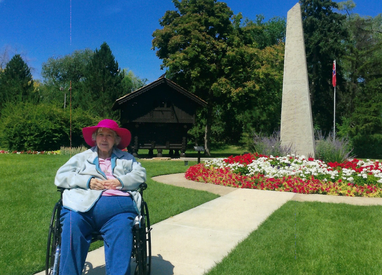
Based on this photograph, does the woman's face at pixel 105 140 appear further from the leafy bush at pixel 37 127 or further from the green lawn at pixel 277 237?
the leafy bush at pixel 37 127

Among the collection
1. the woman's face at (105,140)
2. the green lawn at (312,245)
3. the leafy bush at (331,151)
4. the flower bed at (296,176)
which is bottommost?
the green lawn at (312,245)

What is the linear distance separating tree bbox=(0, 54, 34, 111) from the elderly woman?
3504 centimetres

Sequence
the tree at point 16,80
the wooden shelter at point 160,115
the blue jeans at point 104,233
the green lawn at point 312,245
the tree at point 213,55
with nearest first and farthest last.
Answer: the blue jeans at point 104,233 → the green lawn at point 312,245 → the wooden shelter at point 160,115 → the tree at point 213,55 → the tree at point 16,80

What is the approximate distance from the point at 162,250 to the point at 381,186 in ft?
21.2

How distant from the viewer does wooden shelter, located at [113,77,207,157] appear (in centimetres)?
2188

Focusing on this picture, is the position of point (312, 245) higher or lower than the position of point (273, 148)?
lower

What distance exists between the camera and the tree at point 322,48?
36188mm

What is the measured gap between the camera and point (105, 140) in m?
3.58

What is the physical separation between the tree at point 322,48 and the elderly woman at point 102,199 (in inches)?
1424

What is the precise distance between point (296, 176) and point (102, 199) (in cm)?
701

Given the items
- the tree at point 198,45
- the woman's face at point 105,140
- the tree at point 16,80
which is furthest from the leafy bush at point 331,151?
the tree at point 16,80

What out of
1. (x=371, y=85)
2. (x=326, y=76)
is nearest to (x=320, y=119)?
(x=326, y=76)

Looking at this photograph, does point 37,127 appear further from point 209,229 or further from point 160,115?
point 209,229

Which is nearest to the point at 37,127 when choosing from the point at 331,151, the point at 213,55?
the point at 213,55
